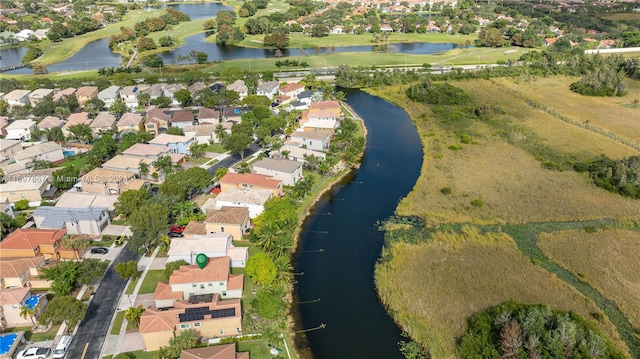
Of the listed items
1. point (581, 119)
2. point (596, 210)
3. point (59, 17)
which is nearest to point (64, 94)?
point (596, 210)

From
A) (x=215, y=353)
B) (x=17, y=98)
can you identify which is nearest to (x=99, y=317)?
(x=215, y=353)

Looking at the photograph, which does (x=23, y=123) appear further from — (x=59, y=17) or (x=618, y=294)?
(x=59, y=17)

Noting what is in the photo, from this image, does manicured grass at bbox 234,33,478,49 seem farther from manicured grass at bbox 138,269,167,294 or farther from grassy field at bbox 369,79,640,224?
manicured grass at bbox 138,269,167,294

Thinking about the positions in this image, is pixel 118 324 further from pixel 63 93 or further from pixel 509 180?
pixel 63 93

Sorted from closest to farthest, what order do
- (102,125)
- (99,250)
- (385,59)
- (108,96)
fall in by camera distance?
(99,250)
(102,125)
(108,96)
(385,59)

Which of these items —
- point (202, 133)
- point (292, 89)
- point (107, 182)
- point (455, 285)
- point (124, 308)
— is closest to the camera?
point (124, 308)
